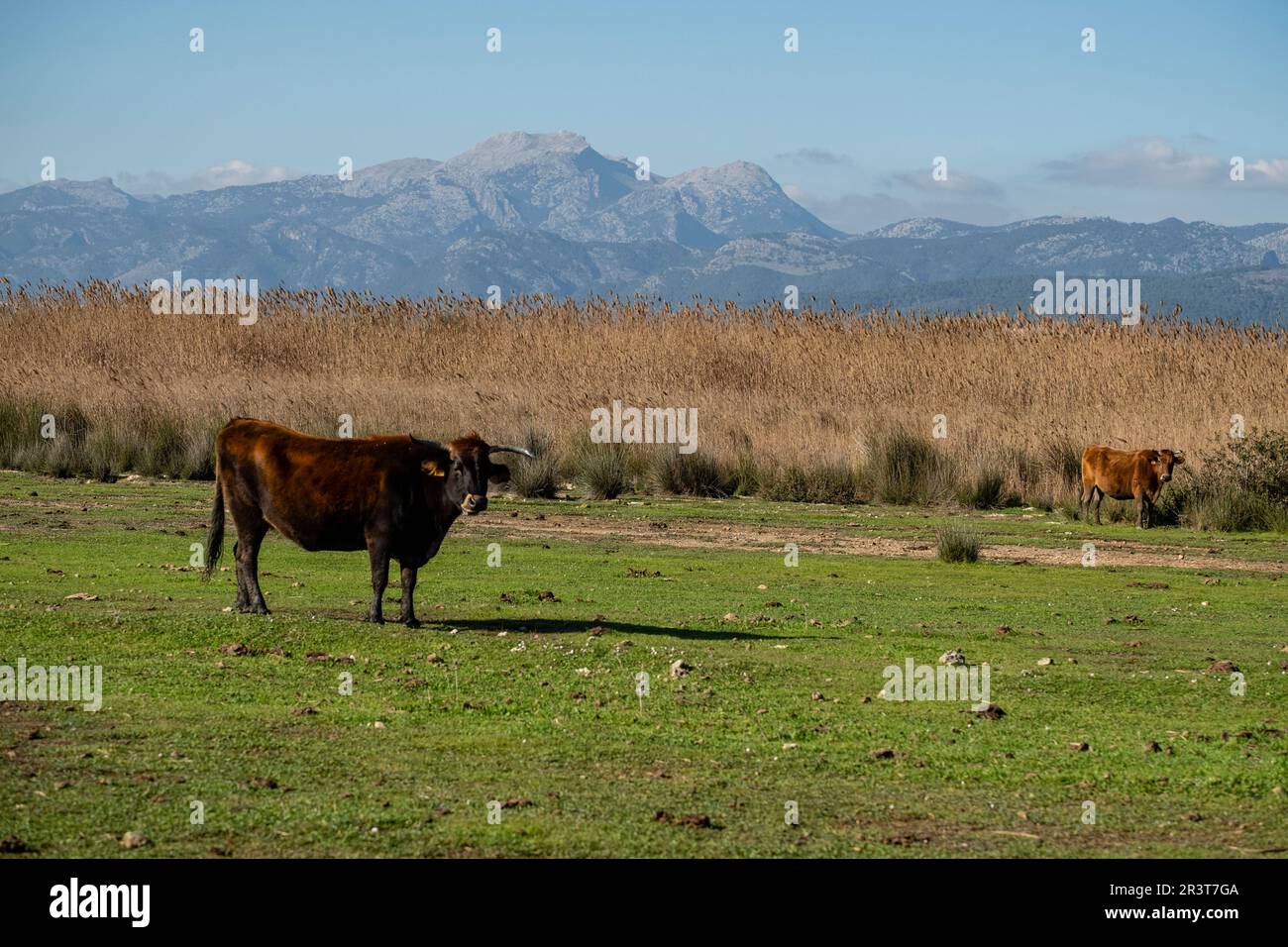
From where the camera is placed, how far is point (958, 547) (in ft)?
73.1

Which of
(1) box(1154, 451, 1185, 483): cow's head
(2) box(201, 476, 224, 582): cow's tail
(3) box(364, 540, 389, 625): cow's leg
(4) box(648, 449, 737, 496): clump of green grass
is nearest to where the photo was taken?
(3) box(364, 540, 389, 625): cow's leg

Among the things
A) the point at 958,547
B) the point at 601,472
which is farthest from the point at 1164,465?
the point at 601,472

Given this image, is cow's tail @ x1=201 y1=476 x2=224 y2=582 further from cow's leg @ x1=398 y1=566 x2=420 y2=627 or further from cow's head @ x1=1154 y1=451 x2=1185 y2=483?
cow's head @ x1=1154 y1=451 x2=1185 y2=483

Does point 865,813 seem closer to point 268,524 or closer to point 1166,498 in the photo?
point 268,524

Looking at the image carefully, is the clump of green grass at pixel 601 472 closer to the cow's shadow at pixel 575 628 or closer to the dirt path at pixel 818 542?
the dirt path at pixel 818 542

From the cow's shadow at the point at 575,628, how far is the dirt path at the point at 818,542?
8.17 meters

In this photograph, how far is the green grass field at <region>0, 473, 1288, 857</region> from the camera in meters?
8.53

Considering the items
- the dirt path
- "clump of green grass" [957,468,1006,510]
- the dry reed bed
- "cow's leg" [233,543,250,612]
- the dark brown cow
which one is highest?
the dry reed bed

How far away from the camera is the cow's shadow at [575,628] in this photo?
1485cm

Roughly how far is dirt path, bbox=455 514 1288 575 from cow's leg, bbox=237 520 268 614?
956cm

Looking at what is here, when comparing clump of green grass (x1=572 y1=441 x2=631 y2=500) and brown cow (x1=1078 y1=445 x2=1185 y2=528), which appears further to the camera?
clump of green grass (x1=572 y1=441 x2=631 y2=500)

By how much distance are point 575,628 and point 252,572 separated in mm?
2858

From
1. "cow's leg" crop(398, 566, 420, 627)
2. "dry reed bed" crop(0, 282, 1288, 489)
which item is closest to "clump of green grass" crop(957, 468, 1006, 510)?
"dry reed bed" crop(0, 282, 1288, 489)

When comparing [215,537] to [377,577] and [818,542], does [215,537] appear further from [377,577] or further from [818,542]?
[818,542]
